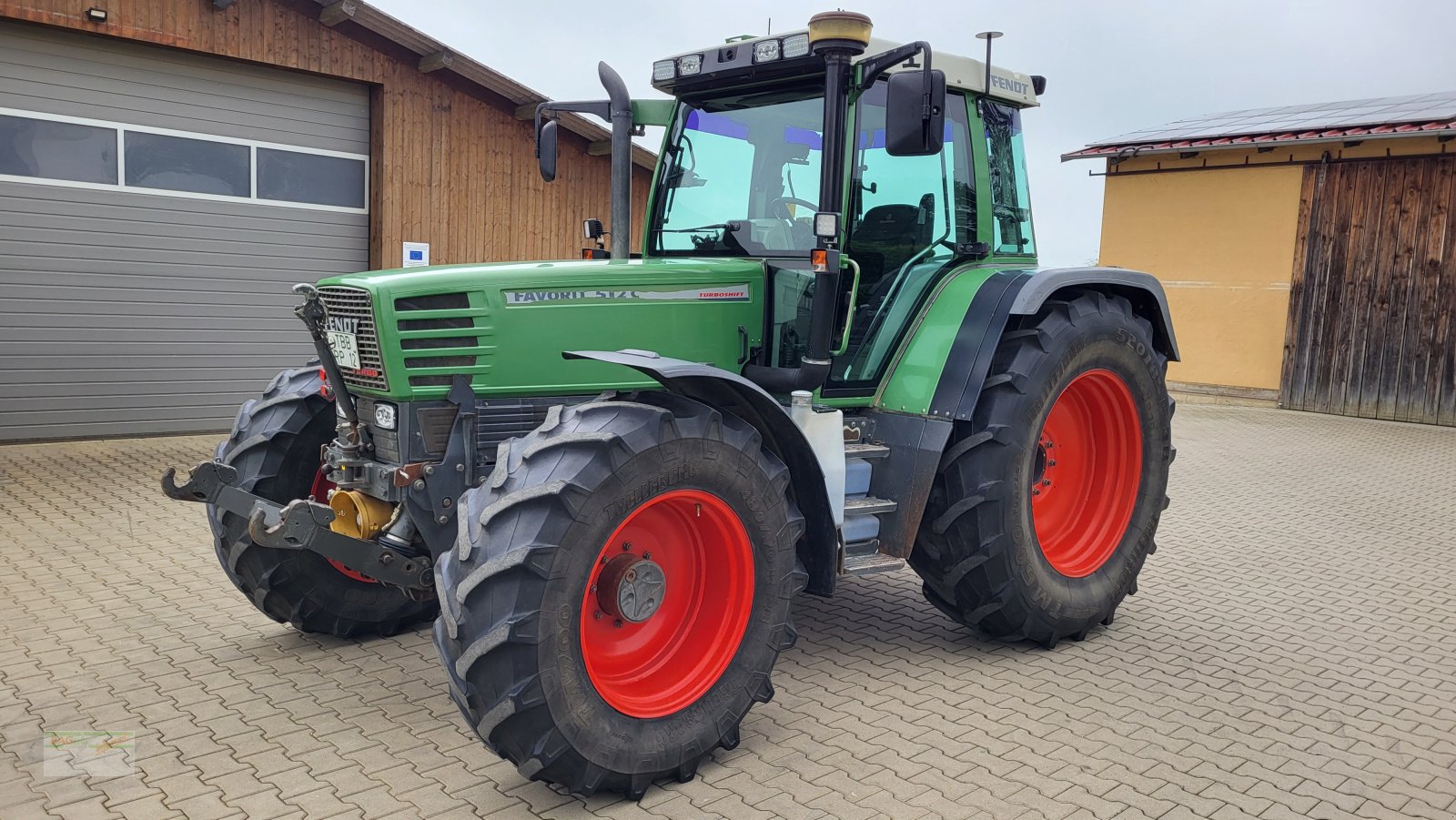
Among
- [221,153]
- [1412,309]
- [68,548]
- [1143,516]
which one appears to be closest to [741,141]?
[1143,516]

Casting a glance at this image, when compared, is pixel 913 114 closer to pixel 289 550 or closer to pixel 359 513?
pixel 359 513

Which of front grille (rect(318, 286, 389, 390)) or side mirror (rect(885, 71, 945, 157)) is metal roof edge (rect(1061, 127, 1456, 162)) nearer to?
side mirror (rect(885, 71, 945, 157))

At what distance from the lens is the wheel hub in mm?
3361

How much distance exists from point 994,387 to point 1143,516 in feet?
4.00

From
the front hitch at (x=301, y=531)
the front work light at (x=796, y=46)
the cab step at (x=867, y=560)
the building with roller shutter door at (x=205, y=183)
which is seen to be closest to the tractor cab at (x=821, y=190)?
the front work light at (x=796, y=46)

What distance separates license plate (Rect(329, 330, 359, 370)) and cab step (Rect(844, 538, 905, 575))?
192 centimetres

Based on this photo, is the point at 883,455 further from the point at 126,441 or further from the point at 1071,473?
the point at 126,441

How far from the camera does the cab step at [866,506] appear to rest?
Answer: 166 inches

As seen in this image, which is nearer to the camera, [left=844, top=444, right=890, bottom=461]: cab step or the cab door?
[left=844, top=444, right=890, bottom=461]: cab step

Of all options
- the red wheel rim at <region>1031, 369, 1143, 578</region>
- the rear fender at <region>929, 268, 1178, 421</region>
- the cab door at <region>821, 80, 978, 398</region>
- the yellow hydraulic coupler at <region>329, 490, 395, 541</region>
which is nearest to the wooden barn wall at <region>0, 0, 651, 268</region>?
the cab door at <region>821, 80, 978, 398</region>

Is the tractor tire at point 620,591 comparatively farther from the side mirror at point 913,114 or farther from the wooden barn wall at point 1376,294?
the wooden barn wall at point 1376,294

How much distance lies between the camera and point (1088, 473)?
17.3 ft

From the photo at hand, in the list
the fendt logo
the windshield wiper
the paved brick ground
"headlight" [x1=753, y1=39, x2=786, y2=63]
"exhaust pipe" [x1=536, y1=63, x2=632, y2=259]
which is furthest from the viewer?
the fendt logo

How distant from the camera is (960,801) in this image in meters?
3.28
